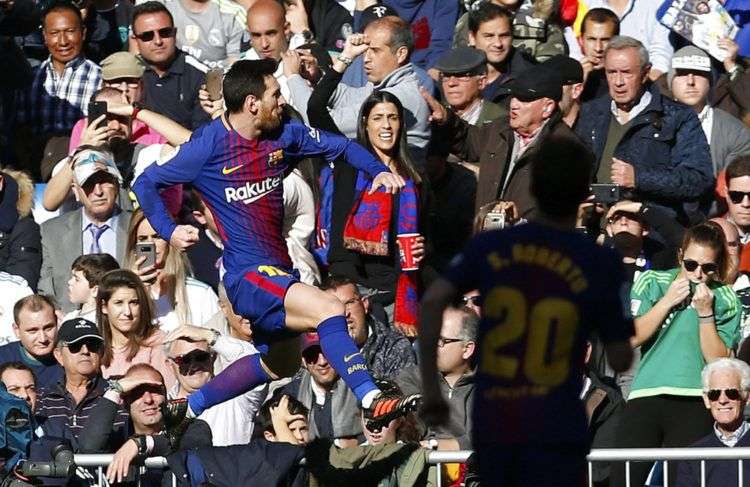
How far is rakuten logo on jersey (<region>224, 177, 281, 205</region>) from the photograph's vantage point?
33.6 feet

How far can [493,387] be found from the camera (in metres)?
7.44

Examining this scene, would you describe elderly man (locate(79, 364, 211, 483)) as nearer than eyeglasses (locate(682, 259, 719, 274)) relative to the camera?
Yes

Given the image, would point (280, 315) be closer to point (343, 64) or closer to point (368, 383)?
point (368, 383)

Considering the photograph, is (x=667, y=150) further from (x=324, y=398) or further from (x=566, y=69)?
(x=324, y=398)

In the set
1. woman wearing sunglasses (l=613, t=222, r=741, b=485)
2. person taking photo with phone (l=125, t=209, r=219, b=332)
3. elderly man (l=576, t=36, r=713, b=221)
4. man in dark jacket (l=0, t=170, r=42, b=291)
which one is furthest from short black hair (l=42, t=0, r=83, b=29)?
woman wearing sunglasses (l=613, t=222, r=741, b=485)

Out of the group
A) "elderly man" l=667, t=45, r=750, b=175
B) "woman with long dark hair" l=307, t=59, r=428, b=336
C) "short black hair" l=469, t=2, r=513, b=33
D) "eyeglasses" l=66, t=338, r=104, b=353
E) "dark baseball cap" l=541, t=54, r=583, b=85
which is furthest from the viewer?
"short black hair" l=469, t=2, r=513, b=33

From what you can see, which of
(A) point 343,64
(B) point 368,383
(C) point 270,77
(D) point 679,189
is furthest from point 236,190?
(D) point 679,189

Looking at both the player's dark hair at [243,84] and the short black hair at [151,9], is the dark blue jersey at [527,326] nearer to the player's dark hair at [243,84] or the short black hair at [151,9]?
the player's dark hair at [243,84]

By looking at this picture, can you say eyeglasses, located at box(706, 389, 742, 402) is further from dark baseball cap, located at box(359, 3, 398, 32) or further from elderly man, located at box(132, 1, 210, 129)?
elderly man, located at box(132, 1, 210, 129)

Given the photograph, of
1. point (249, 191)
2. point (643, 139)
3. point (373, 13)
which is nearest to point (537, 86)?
point (643, 139)

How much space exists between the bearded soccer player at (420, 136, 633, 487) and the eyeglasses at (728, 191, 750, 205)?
4.71 meters

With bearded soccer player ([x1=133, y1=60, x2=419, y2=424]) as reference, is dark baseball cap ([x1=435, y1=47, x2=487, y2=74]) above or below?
above

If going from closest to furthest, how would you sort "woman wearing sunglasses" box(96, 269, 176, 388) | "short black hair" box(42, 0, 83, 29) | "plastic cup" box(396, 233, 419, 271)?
"woman wearing sunglasses" box(96, 269, 176, 388), "plastic cup" box(396, 233, 419, 271), "short black hair" box(42, 0, 83, 29)

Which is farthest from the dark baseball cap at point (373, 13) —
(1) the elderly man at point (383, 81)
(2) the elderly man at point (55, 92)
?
(2) the elderly man at point (55, 92)
